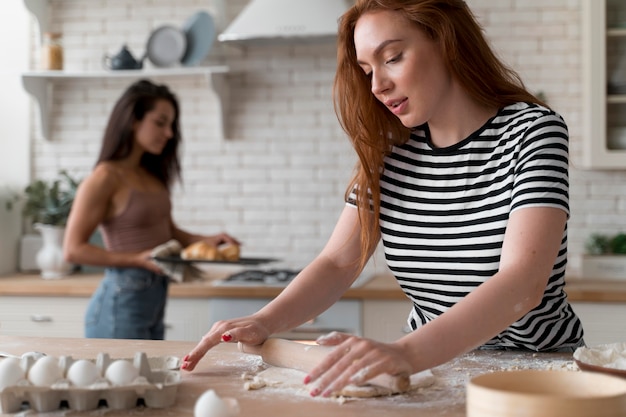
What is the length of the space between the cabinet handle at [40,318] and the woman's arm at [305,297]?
7.50ft

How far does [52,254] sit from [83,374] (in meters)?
3.02

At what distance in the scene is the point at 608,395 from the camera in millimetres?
1074

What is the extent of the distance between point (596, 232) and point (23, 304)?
107 inches

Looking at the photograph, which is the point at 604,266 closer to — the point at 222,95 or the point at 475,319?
the point at 222,95

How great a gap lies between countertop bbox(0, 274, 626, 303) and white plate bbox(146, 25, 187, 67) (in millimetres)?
1123

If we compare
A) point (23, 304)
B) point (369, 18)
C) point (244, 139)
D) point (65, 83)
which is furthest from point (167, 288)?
point (369, 18)

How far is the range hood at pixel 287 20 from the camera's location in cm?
395

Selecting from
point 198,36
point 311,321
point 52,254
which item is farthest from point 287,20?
point 52,254

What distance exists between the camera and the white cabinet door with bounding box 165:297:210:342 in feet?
12.5

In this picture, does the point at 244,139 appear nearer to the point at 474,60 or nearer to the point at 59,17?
the point at 59,17

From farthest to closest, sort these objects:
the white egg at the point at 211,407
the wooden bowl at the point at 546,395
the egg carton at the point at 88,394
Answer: the egg carton at the point at 88,394 → the white egg at the point at 211,407 → the wooden bowl at the point at 546,395

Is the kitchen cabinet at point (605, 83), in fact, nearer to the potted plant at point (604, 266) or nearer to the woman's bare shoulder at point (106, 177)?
the potted plant at point (604, 266)

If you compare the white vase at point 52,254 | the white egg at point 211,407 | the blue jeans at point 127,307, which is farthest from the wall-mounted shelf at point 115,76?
the white egg at point 211,407

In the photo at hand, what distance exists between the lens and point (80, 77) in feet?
14.8
